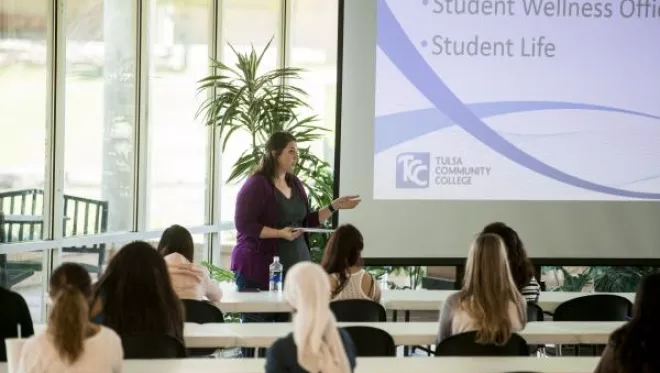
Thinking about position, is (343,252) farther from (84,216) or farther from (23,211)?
(84,216)

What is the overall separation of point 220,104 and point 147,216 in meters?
1.17

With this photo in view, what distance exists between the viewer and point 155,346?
4199 mm

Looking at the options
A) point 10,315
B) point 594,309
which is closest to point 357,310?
point 594,309

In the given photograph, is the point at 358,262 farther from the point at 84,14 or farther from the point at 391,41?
the point at 84,14

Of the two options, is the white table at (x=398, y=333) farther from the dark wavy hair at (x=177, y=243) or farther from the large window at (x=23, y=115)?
the large window at (x=23, y=115)

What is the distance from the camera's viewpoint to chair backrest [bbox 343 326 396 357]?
4.54m

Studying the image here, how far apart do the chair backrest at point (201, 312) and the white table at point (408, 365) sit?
104 centimetres

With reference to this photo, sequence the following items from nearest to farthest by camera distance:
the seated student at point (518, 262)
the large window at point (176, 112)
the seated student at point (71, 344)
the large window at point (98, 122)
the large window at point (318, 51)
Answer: the seated student at point (71, 344) → the seated student at point (518, 262) → the large window at point (98, 122) → the large window at point (176, 112) → the large window at point (318, 51)

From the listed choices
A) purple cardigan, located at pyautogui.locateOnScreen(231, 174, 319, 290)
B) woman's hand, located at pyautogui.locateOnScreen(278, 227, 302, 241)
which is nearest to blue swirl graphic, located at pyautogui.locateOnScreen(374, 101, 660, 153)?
purple cardigan, located at pyautogui.locateOnScreen(231, 174, 319, 290)

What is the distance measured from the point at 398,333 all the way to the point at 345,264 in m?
0.73

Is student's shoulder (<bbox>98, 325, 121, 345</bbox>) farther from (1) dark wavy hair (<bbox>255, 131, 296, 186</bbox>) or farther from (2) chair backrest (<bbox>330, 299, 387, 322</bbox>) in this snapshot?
(1) dark wavy hair (<bbox>255, 131, 296, 186</bbox>)

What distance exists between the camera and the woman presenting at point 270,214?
6652mm

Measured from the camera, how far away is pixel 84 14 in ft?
25.7

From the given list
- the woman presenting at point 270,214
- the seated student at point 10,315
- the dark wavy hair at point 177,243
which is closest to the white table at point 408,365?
the seated student at point 10,315
